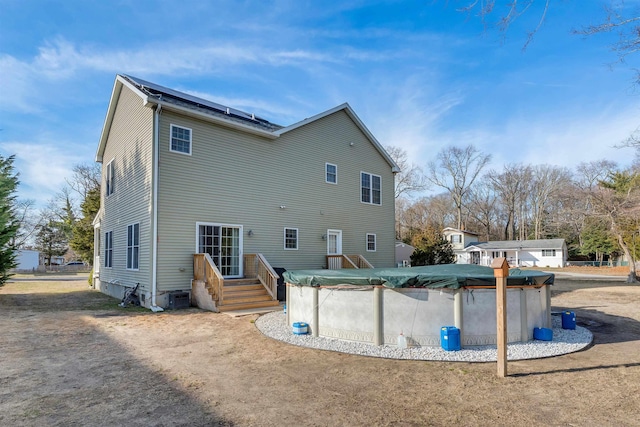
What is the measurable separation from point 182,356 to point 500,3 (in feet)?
22.9

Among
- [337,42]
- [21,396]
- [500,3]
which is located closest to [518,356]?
[500,3]

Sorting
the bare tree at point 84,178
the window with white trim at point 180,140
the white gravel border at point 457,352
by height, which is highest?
the bare tree at point 84,178

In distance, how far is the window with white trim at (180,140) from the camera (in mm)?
11234

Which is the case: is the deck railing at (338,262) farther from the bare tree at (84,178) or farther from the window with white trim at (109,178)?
the bare tree at (84,178)

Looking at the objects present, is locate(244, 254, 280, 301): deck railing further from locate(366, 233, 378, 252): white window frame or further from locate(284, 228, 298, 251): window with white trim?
locate(366, 233, 378, 252): white window frame

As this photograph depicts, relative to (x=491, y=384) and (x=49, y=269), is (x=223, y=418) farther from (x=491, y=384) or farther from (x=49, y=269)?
(x=49, y=269)

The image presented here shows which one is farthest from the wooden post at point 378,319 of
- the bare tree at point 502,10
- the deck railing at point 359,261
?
the deck railing at point 359,261

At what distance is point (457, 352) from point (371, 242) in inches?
443

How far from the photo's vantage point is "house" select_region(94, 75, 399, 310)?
1091 cm

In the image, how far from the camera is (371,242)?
17125mm

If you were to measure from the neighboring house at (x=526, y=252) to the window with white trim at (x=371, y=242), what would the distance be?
83.2 feet

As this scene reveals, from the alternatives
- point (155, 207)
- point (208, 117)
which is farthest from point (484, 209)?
point (155, 207)

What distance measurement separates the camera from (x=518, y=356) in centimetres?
564

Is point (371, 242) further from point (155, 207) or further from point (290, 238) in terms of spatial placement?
point (155, 207)
